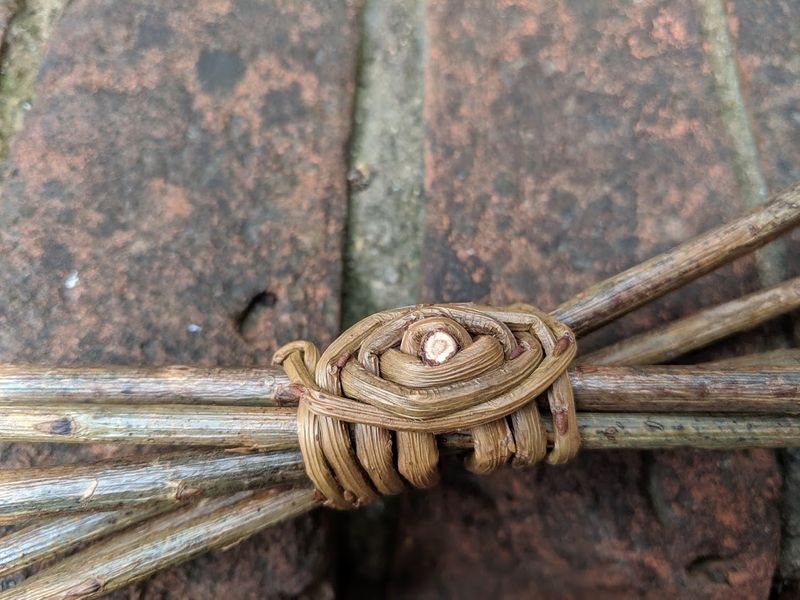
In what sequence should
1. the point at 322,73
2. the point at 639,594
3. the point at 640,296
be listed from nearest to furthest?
the point at 640,296 < the point at 639,594 < the point at 322,73

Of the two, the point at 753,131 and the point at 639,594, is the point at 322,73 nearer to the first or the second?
the point at 753,131

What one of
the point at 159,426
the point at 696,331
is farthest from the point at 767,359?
the point at 159,426

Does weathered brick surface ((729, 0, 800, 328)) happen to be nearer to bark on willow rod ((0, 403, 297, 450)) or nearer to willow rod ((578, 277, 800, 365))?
willow rod ((578, 277, 800, 365))

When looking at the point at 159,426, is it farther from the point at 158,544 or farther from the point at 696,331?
the point at 696,331

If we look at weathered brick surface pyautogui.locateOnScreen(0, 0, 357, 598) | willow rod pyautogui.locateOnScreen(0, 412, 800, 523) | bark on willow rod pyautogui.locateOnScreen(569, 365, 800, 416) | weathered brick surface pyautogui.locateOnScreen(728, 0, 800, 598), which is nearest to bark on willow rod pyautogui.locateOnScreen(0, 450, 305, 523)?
willow rod pyautogui.locateOnScreen(0, 412, 800, 523)

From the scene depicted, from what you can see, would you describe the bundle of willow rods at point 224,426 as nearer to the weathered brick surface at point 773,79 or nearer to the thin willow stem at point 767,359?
the thin willow stem at point 767,359

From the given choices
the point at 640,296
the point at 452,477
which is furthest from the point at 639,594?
the point at 640,296

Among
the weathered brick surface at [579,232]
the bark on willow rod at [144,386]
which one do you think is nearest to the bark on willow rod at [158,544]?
the bark on willow rod at [144,386]
